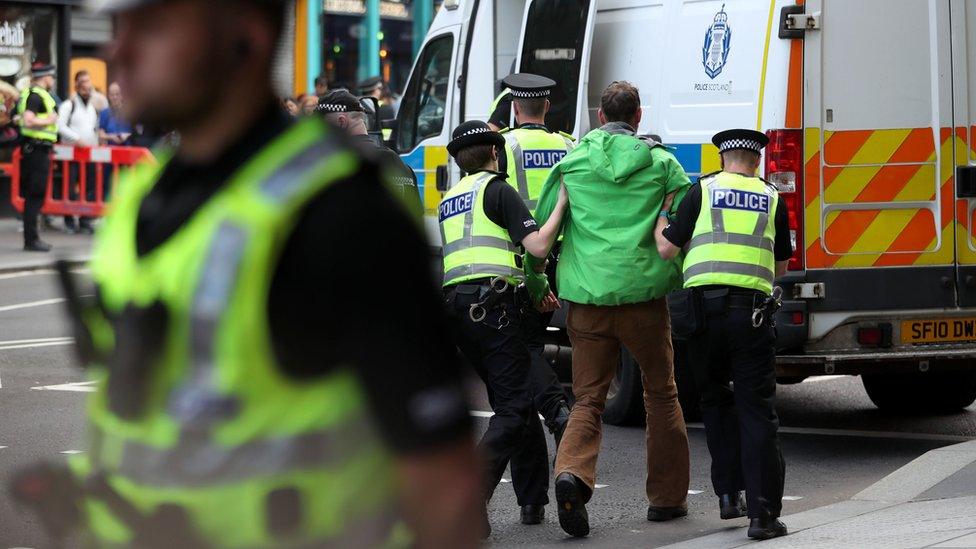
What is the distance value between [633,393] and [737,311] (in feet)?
8.08

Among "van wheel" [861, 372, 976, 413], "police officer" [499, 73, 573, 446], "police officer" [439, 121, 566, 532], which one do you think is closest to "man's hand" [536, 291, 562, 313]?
"police officer" [439, 121, 566, 532]

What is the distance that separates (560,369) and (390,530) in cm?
929

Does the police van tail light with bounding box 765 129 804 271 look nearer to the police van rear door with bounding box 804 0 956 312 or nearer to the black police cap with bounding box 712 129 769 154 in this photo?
the police van rear door with bounding box 804 0 956 312

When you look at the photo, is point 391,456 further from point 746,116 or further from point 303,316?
point 746,116

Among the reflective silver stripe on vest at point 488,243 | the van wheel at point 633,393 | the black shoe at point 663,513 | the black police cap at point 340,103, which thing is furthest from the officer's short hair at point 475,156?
the black police cap at point 340,103

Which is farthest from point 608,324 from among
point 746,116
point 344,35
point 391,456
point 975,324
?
point 344,35

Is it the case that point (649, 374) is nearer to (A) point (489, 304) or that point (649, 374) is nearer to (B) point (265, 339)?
(A) point (489, 304)

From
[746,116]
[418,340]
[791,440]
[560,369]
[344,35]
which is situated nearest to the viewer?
[418,340]

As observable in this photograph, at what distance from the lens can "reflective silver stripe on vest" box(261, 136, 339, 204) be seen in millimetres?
1795

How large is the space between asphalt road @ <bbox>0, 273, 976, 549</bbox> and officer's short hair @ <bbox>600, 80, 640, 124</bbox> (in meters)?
1.67

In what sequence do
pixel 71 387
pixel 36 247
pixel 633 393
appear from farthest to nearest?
pixel 36 247, pixel 71 387, pixel 633 393

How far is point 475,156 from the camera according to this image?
22.1 feet

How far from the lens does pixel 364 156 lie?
6.04 feet

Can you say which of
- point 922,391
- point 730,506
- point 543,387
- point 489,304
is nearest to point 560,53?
point 922,391
